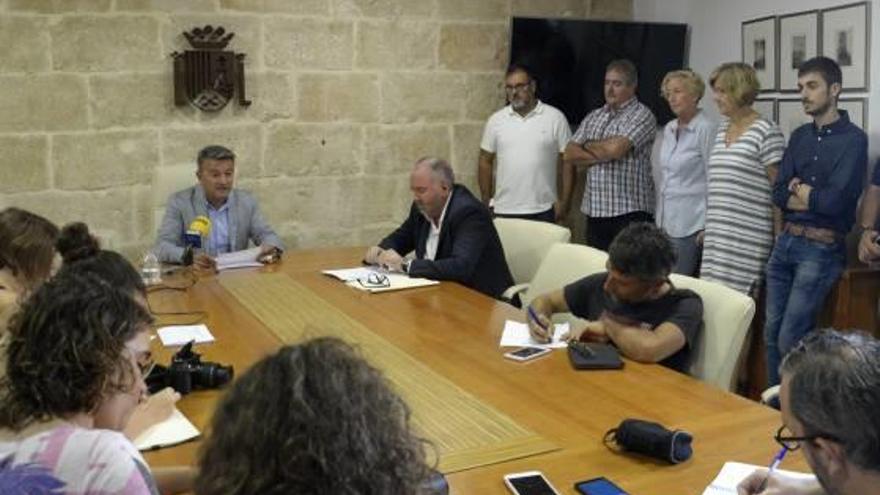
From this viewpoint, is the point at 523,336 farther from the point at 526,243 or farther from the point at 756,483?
the point at 526,243

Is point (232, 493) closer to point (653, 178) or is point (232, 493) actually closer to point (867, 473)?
point (867, 473)

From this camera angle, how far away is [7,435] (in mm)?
1320

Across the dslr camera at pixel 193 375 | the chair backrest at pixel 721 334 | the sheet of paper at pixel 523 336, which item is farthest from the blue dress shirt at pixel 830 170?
the dslr camera at pixel 193 375

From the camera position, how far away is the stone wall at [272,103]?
4367 millimetres

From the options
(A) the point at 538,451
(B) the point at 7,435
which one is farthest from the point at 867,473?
(B) the point at 7,435

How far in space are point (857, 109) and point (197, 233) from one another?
297 centimetres

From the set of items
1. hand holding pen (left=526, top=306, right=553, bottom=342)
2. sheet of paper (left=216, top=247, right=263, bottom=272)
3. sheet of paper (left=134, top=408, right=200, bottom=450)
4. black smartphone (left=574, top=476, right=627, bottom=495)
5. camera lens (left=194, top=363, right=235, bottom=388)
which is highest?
sheet of paper (left=216, top=247, right=263, bottom=272)

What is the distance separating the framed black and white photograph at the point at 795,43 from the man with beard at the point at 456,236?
1804 mm

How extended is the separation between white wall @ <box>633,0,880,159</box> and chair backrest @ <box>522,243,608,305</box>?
5.56 ft

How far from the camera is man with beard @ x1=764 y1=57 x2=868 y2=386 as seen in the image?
3.59 meters

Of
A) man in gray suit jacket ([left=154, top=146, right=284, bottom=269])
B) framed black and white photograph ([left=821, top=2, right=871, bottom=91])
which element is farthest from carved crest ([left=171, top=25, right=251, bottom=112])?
framed black and white photograph ([left=821, top=2, right=871, bottom=91])

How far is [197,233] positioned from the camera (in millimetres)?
3873

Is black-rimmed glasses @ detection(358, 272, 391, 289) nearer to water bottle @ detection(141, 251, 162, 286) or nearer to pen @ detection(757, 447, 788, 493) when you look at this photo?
water bottle @ detection(141, 251, 162, 286)

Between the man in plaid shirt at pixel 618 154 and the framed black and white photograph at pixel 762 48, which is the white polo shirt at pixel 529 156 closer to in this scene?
the man in plaid shirt at pixel 618 154
